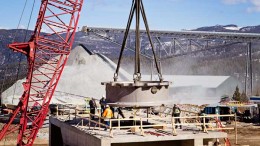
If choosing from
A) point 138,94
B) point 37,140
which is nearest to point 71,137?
point 138,94

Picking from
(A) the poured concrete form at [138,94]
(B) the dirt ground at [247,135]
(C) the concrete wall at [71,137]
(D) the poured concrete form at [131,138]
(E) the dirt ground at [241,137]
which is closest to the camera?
(D) the poured concrete form at [131,138]

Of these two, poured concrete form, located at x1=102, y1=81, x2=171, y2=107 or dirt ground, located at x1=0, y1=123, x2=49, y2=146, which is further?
dirt ground, located at x1=0, y1=123, x2=49, y2=146

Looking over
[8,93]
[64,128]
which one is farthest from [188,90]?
[64,128]

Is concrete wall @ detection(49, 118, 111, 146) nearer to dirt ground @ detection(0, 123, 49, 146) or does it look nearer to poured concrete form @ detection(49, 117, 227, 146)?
poured concrete form @ detection(49, 117, 227, 146)

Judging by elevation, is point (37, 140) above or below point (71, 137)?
below

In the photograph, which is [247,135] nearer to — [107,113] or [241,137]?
[241,137]

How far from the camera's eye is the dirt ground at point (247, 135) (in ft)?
137

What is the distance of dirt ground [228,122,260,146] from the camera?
4164cm

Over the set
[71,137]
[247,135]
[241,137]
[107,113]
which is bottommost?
[241,137]

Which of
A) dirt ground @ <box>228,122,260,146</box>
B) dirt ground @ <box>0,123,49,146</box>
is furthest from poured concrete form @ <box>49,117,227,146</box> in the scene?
dirt ground @ <box>0,123,49,146</box>

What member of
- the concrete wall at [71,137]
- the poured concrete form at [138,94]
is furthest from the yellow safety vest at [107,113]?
the concrete wall at [71,137]

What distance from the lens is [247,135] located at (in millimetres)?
45781

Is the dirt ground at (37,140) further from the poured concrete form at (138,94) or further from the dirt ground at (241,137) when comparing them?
the poured concrete form at (138,94)

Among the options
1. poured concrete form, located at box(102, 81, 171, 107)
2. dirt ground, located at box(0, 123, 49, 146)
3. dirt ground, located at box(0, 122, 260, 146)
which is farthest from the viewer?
dirt ground, located at box(0, 123, 49, 146)
